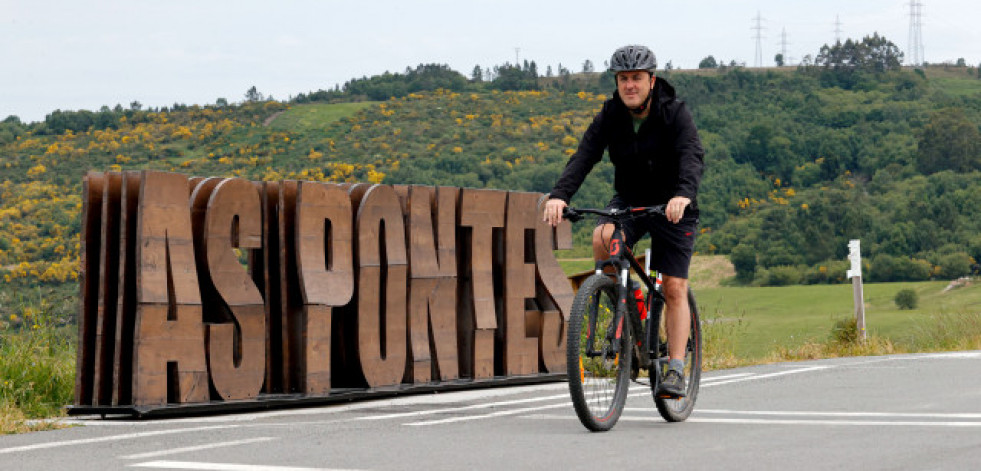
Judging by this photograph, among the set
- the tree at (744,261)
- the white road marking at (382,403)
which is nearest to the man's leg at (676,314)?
the white road marking at (382,403)

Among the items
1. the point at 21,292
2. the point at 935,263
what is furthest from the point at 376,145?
the point at 21,292

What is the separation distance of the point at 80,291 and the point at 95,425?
114 cm

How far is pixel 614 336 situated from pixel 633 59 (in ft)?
4.95

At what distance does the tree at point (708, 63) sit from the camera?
15880cm

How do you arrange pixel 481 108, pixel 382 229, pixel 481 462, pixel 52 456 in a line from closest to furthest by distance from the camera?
1. pixel 481 462
2. pixel 52 456
3. pixel 382 229
4. pixel 481 108

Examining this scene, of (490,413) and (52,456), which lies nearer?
(52,456)

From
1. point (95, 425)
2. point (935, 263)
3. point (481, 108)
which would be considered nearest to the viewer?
point (95, 425)

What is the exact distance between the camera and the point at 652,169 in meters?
7.57

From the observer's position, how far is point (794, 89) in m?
144

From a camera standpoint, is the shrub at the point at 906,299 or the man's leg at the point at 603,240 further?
the shrub at the point at 906,299

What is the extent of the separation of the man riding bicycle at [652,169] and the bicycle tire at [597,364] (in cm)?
28

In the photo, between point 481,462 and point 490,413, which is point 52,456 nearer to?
point 481,462

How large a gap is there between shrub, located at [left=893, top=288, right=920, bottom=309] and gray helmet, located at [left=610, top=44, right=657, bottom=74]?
78802 millimetres

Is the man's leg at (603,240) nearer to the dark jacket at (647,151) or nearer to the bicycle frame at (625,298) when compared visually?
the bicycle frame at (625,298)
